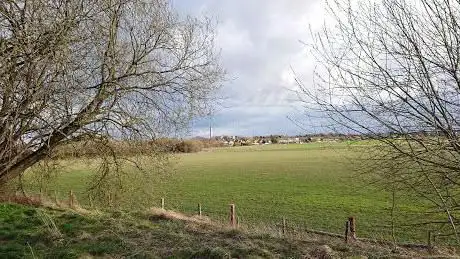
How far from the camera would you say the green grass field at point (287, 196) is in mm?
20141

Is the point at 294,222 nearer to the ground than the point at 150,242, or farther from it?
nearer to the ground

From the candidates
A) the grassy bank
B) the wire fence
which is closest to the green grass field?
the wire fence

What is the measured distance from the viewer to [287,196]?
38.6 meters


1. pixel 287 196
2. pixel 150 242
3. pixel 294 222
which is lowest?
pixel 294 222

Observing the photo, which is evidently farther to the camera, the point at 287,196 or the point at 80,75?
the point at 287,196

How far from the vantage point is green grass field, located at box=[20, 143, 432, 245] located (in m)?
20.1

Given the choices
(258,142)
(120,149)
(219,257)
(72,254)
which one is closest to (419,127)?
(219,257)

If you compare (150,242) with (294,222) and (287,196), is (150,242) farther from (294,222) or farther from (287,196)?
(287,196)

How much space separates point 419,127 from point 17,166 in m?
14.9

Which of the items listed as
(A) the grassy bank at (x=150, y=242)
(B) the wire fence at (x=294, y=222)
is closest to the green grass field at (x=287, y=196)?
(B) the wire fence at (x=294, y=222)

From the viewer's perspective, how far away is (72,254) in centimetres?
990

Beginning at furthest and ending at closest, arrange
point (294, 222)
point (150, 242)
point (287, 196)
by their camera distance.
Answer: point (287, 196), point (294, 222), point (150, 242)

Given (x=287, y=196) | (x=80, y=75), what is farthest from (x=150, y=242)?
(x=287, y=196)

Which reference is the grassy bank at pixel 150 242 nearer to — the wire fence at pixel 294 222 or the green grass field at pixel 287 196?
the green grass field at pixel 287 196
